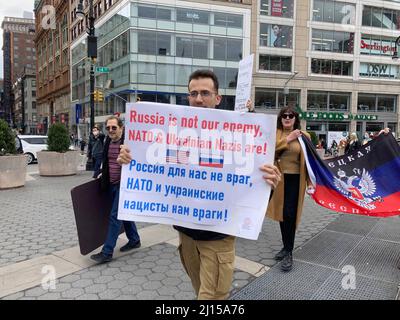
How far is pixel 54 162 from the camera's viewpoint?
502 inches

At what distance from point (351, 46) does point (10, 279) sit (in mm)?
47045

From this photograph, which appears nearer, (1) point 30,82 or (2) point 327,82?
(2) point 327,82

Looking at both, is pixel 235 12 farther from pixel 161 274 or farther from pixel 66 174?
pixel 161 274

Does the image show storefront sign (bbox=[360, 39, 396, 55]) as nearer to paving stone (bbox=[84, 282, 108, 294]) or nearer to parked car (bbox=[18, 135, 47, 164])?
parked car (bbox=[18, 135, 47, 164])

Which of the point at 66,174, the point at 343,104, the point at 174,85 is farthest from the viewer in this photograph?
the point at 343,104

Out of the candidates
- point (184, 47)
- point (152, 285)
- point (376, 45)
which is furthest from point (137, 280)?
point (376, 45)

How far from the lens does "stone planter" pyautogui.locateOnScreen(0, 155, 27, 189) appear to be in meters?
9.83

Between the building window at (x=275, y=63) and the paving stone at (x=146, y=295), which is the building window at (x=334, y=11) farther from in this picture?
the paving stone at (x=146, y=295)

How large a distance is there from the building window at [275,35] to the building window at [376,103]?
471 inches

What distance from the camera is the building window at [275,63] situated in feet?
136

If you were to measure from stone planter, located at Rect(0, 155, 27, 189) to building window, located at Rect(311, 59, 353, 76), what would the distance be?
39036mm

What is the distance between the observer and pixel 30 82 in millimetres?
113938

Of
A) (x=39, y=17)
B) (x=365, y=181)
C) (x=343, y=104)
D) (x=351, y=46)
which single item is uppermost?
(x=39, y=17)

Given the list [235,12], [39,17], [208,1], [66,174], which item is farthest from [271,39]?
[39,17]
